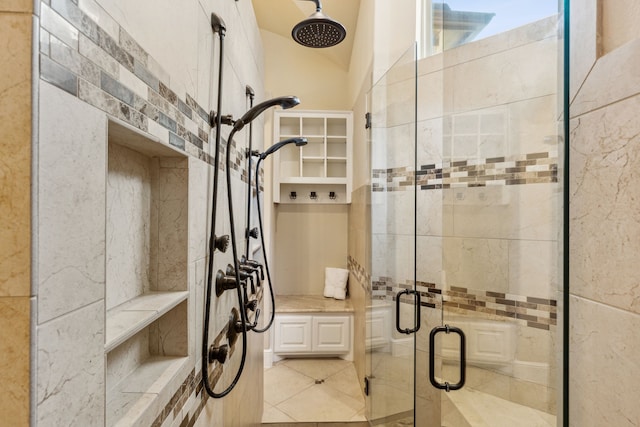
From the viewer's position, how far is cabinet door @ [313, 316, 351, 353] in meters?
2.80

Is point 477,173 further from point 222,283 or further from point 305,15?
point 305,15

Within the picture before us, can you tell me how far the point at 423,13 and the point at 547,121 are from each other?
1.24 meters

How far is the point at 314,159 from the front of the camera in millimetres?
3045

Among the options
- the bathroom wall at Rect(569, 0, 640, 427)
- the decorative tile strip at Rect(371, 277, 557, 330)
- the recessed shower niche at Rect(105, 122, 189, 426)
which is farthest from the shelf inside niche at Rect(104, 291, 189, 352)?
the decorative tile strip at Rect(371, 277, 557, 330)

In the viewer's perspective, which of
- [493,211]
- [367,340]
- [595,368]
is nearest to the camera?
[595,368]

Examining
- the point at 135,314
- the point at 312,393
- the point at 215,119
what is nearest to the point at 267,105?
the point at 215,119

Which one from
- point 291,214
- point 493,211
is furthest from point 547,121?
point 291,214

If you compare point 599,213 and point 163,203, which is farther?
point 163,203

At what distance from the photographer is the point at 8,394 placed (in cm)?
37

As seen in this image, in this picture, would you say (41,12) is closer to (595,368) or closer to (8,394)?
(8,394)

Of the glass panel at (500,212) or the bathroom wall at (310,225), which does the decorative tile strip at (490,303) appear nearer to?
the glass panel at (500,212)

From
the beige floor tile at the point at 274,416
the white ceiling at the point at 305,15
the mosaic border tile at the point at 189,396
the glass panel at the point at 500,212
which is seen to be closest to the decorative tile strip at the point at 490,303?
the glass panel at the point at 500,212

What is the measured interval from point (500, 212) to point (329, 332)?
202cm

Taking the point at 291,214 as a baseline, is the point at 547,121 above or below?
above
